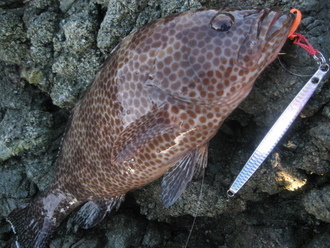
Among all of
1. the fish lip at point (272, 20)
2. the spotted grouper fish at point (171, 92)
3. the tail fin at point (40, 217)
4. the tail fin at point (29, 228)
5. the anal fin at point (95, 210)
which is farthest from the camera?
the tail fin at point (29, 228)

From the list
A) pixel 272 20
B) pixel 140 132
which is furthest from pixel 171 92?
pixel 272 20

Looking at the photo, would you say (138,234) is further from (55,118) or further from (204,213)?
(55,118)

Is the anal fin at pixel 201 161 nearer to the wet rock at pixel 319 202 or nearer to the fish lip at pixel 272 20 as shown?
the wet rock at pixel 319 202

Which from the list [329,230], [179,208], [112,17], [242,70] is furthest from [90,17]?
[329,230]

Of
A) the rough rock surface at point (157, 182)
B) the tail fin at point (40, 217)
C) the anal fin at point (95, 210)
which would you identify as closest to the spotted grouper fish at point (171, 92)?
the anal fin at point (95, 210)

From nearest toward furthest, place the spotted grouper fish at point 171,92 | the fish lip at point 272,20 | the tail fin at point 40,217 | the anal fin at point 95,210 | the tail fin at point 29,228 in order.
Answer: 1. the fish lip at point 272,20
2. the spotted grouper fish at point 171,92
3. the anal fin at point 95,210
4. the tail fin at point 40,217
5. the tail fin at point 29,228

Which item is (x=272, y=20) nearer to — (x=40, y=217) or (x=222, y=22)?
(x=222, y=22)

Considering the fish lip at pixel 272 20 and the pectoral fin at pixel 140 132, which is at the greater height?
the fish lip at pixel 272 20
